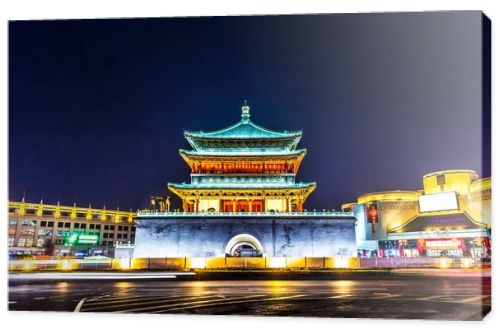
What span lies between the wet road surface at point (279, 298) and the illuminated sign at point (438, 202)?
11.1 metres

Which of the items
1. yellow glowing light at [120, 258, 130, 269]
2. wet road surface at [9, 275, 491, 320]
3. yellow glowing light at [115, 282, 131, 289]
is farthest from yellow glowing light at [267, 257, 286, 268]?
yellow glowing light at [115, 282, 131, 289]

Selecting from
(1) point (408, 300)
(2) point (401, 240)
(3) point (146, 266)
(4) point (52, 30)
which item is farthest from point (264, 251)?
(4) point (52, 30)

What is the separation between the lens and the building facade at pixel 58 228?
1137 inches

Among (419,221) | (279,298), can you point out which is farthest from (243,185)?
(279,298)

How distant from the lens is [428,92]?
36.8 feet

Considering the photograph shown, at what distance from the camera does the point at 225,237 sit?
2033 centimetres

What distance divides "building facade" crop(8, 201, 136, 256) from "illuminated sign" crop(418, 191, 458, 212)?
56.1 feet

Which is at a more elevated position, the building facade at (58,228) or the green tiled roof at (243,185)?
the green tiled roof at (243,185)

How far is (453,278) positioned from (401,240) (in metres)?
12.6

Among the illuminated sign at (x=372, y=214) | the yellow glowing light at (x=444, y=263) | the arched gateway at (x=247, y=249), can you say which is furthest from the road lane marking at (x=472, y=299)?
the illuminated sign at (x=372, y=214)

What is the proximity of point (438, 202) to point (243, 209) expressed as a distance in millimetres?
9913

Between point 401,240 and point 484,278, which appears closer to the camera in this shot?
point 484,278

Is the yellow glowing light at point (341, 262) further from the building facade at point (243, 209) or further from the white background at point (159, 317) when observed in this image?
the white background at point (159, 317)
